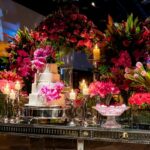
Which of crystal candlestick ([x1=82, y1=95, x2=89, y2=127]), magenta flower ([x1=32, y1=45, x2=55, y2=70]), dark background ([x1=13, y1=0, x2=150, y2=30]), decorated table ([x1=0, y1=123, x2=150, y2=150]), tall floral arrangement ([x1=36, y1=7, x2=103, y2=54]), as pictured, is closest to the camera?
decorated table ([x1=0, y1=123, x2=150, y2=150])

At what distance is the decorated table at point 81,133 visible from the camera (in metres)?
2.55

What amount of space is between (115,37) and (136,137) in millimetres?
829

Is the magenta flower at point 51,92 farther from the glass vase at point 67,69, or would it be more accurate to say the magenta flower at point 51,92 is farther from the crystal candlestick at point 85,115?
the glass vase at point 67,69

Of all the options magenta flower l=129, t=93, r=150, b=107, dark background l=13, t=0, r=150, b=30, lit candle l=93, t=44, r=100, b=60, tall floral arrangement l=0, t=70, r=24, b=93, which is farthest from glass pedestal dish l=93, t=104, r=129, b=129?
dark background l=13, t=0, r=150, b=30

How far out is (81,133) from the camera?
2.69 m

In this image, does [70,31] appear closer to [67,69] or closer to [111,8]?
[67,69]

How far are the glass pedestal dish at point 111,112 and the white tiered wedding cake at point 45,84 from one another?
354 mm

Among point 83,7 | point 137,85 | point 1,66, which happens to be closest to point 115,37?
point 137,85

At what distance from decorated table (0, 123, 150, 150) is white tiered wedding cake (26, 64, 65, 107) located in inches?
7.1

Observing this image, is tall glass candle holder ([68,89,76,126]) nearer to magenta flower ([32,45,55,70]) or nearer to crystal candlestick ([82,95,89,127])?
crystal candlestick ([82,95,89,127])

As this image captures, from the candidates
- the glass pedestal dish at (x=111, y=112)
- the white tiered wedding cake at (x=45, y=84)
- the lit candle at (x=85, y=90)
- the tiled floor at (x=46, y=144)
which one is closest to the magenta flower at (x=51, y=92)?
the white tiered wedding cake at (x=45, y=84)

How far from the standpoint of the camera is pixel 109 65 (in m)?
3.05

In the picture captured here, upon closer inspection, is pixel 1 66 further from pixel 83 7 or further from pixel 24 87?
pixel 83 7

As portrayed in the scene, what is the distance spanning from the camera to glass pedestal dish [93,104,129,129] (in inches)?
104
